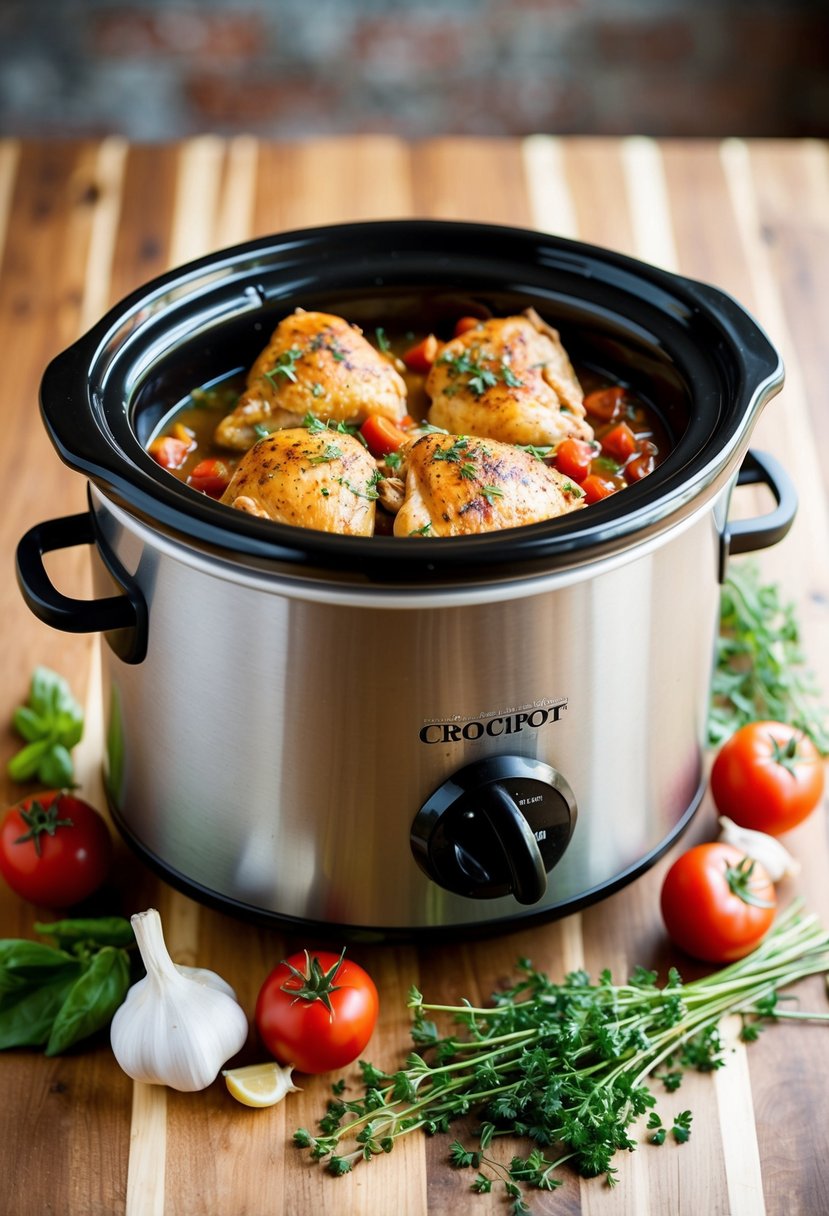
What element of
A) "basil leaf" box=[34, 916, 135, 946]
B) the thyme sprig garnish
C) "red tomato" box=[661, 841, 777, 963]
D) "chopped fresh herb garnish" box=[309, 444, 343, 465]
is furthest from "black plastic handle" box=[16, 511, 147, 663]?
"red tomato" box=[661, 841, 777, 963]

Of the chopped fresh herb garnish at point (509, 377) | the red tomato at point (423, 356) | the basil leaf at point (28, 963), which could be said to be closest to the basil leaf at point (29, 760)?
the basil leaf at point (28, 963)

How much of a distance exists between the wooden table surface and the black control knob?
27cm

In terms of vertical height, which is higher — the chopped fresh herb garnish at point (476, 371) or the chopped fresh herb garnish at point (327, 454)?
the chopped fresh herb garnish at point (476, 371)

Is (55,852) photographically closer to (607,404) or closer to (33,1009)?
(33,1009)

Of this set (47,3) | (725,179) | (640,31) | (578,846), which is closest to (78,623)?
(578,846)

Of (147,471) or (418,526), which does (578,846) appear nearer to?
(418,526)

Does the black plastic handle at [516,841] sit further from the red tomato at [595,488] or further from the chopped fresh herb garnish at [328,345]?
the chopped fresh herb garnish at [328,345]

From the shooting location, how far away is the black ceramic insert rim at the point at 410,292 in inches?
70.1

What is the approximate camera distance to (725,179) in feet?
13.3

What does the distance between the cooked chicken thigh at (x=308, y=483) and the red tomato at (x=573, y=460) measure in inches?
12.1

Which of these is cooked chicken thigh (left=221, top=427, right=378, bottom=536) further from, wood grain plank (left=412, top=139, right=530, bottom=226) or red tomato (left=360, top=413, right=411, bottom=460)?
wood grain plank (left=412, top=139, right=530, bottom=226)

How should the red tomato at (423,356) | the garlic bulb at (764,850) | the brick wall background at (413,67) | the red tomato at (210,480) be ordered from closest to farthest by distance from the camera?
the red tomato at (210,480), the garlic bulb at (764,850), the red tomato at (423,356), the brick wall background at (413,67)

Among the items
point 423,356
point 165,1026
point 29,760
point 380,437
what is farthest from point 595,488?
point 29,760

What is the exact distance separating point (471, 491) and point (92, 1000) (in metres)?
0.92
